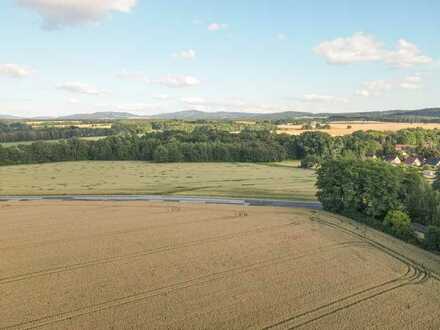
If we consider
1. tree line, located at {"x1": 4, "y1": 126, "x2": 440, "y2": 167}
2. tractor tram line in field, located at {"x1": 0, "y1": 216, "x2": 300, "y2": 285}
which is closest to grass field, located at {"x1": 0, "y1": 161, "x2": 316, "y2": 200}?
tree line, located at {"x1": 4, "y1": 126, "x2": 440, "y2": 167}

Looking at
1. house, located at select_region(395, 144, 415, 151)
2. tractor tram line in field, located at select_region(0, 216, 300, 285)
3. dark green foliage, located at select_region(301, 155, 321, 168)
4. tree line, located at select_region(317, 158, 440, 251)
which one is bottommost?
dark green foliage, located at select_region(301, 155, 321, 168)

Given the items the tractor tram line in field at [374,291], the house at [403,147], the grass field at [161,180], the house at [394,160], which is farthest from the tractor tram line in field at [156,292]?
the house at [403,147]

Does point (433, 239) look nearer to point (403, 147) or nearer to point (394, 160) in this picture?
point (394, 160)

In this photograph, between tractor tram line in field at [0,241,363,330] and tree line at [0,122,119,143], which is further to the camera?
tree line at [0,122,119,143]

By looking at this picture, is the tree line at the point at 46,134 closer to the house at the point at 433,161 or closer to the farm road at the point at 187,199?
the farm road at the point at 187,199

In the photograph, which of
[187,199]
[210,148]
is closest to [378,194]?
[187,199]

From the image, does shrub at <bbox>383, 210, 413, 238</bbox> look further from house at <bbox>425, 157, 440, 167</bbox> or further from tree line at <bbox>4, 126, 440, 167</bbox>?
house at <bbox>425, 157, 440, 167</bbox>

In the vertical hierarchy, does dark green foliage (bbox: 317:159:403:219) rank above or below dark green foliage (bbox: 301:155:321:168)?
above

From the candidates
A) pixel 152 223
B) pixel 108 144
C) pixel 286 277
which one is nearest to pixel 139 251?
pixel 152 223
